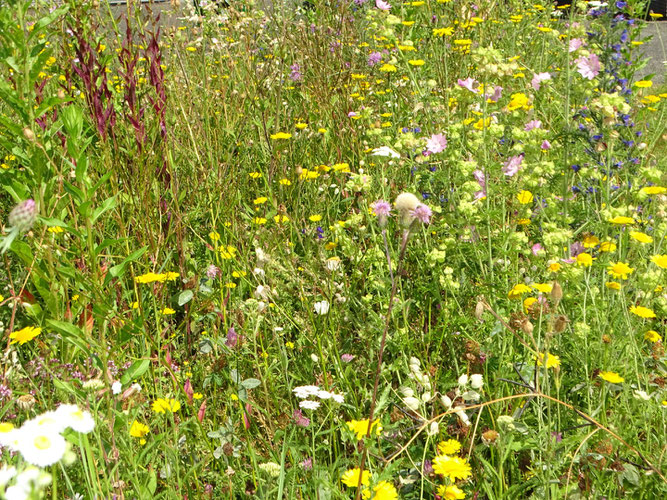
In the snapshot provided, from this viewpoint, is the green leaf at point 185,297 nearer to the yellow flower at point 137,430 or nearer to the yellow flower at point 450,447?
the yellow flower at point 137,430

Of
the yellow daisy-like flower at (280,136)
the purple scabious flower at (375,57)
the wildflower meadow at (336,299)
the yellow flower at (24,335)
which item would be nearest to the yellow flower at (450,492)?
the wildflower meadow at (336,299)

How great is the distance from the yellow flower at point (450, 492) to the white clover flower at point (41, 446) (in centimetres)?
93

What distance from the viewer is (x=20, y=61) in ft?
5.95

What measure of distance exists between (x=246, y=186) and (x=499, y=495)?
1943 mm

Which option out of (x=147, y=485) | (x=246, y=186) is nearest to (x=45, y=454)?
(x=147, y=485)

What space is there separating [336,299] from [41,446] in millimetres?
1469

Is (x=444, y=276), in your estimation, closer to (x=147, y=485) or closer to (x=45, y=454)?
(x=147, y=485)

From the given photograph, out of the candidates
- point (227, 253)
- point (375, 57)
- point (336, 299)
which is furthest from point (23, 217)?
point (375, 57)

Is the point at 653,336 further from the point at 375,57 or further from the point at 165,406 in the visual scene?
the point at 375,57

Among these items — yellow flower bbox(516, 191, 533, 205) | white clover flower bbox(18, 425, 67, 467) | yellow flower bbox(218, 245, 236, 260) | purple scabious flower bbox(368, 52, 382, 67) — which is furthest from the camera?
purple scabious flower bbox(368, 52, 382, 67)

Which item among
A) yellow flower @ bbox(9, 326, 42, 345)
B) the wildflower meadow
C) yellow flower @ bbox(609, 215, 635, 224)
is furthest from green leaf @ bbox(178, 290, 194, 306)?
yellow flower @ bbox(609, 215, 635, 224)

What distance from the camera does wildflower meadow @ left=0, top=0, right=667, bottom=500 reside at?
1.43 m

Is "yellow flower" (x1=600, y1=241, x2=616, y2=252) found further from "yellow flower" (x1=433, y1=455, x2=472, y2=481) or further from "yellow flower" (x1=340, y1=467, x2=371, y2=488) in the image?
"yellow flower" (x1=340, y1=467, x2=371, y2=488)

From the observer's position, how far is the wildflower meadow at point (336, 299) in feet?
4.70
